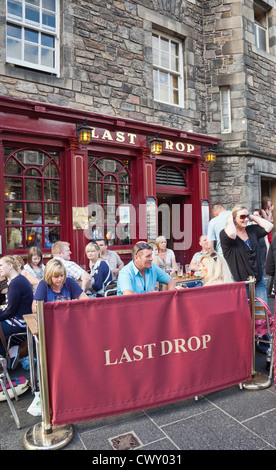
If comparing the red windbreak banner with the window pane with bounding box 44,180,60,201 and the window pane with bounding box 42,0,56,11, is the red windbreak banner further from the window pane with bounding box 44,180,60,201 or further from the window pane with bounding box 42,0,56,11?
the window pane with bounding box 42,0,56,11

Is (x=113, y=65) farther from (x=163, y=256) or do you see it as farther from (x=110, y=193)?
(x=163, y=256)

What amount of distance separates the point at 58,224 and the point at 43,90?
8.98ft

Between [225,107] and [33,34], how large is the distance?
17.8ft

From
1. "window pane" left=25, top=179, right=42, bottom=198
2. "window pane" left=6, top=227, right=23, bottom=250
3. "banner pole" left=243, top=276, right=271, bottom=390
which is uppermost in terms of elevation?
"window pane" left=25, top=179, right=42, bottom=198

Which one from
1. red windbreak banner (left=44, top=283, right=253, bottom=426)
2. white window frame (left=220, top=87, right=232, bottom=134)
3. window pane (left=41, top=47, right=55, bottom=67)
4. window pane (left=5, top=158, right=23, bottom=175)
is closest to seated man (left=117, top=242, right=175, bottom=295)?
red windbreak banner (left=44, top=283, right=253, bottom=426)

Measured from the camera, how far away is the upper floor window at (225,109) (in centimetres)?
930

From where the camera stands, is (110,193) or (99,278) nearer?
(99,278)

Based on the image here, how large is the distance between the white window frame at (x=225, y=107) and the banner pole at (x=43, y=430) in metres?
8.43

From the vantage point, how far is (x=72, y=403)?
246 cm

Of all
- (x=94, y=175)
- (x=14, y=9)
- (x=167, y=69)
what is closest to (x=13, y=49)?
(x=14, y=9)

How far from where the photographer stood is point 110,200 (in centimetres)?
757

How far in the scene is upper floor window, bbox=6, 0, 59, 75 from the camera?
21.0 ft

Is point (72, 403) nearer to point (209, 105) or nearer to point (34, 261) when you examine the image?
point (34, 261)

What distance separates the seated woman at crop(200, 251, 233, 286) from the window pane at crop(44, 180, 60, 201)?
14.3 feet
